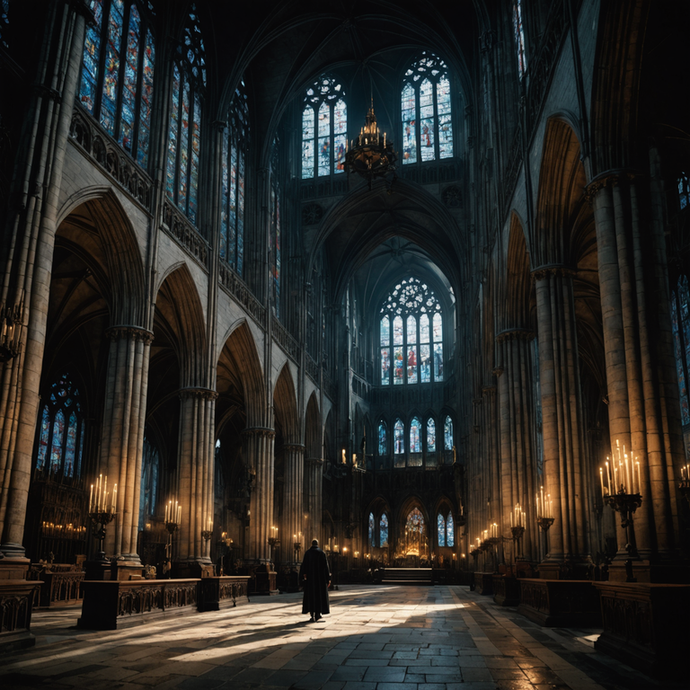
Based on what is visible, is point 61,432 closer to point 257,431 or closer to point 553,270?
point 257,431

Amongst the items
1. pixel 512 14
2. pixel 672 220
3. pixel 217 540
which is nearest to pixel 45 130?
pixel 512 14

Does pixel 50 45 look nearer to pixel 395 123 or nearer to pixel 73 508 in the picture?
pixel 73 508

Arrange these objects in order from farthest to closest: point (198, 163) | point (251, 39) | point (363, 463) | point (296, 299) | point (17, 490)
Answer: point (363, 463) → point (296, 299) → point (251, 39) → point (198, 163) → point (17, 490)

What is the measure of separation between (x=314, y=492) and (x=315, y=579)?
24581mm

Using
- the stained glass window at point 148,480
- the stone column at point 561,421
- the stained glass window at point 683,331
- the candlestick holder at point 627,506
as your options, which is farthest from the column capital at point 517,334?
the stained glass window at point 148,480

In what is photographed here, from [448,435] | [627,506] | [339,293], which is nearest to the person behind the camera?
[627,506]

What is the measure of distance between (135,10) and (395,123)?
1846cm

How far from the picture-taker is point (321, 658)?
8.30m

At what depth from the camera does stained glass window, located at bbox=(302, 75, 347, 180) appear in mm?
37375

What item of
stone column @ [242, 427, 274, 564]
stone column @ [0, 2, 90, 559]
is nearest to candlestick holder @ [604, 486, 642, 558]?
stone column @ [0, 2, 90, 559]

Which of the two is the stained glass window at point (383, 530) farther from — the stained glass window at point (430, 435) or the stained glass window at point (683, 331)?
the stained glass window at point (683, 331)

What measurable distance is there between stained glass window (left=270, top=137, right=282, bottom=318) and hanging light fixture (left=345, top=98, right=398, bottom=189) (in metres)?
6.78

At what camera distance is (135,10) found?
69.2 feet

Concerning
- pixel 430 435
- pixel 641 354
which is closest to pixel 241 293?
pixel 641 354
